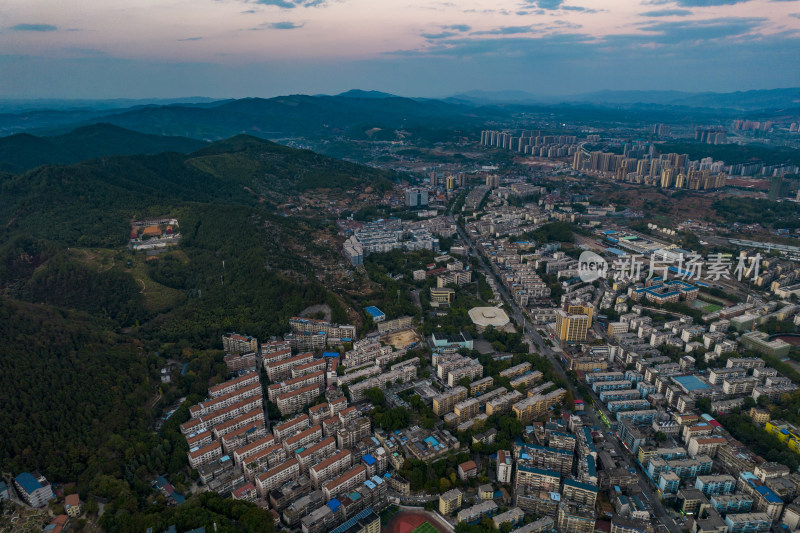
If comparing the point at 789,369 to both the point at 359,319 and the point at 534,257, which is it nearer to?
the point at 534,257

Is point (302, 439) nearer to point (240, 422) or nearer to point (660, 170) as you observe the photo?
point (240, 422)

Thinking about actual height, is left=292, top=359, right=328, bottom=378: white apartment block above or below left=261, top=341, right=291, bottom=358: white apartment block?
below

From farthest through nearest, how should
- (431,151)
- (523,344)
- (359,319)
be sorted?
1. (431,151)
2. (359,319)
3. (523,344)

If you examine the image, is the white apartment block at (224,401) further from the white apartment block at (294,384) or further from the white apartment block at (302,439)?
the white apartment block at (302,439)

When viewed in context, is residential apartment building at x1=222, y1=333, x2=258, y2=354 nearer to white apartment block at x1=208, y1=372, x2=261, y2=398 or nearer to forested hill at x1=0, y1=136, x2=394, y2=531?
forested hill at x1=0, y1=136, x2=394, y2=531

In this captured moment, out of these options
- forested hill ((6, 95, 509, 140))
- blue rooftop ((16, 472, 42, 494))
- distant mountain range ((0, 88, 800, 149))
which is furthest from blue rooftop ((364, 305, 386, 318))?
forested hill ((6, 95, 509, 140))

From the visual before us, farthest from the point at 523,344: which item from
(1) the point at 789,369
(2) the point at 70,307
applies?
(2) the point at 70,307
